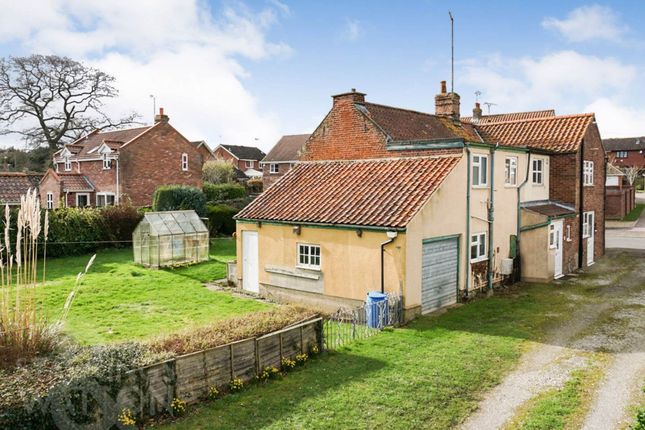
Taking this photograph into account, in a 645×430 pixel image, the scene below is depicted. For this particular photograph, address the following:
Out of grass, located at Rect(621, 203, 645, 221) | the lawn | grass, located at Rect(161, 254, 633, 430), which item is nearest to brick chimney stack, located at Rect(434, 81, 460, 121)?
the lawn

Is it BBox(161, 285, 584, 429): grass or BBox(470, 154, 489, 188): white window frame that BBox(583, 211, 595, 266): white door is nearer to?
BBox(470, 154, 489, 188): white window frame

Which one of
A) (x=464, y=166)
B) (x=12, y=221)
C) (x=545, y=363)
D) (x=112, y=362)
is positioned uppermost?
(x=464, y=166)

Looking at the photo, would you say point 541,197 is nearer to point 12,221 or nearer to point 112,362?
point 112,362

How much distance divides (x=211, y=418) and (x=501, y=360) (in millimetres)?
7243

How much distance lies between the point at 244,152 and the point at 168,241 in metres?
64.4

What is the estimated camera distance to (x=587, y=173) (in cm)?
2759

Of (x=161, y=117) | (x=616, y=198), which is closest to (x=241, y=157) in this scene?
(x=161, y=117)

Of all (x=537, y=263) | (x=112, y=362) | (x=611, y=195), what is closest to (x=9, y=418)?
(x=112, y=362)

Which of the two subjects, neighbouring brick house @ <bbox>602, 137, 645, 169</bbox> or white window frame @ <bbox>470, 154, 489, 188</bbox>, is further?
neighbouring brick house @ <bbox>602, 137, 645, 169</bbox>

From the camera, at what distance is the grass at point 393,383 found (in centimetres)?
927

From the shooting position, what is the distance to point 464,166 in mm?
18500

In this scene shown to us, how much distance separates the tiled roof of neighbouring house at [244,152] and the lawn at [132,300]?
60119mm

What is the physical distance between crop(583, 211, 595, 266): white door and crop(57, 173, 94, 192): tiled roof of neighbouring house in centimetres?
3725

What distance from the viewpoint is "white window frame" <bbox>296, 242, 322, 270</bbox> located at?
18103 millimetres
